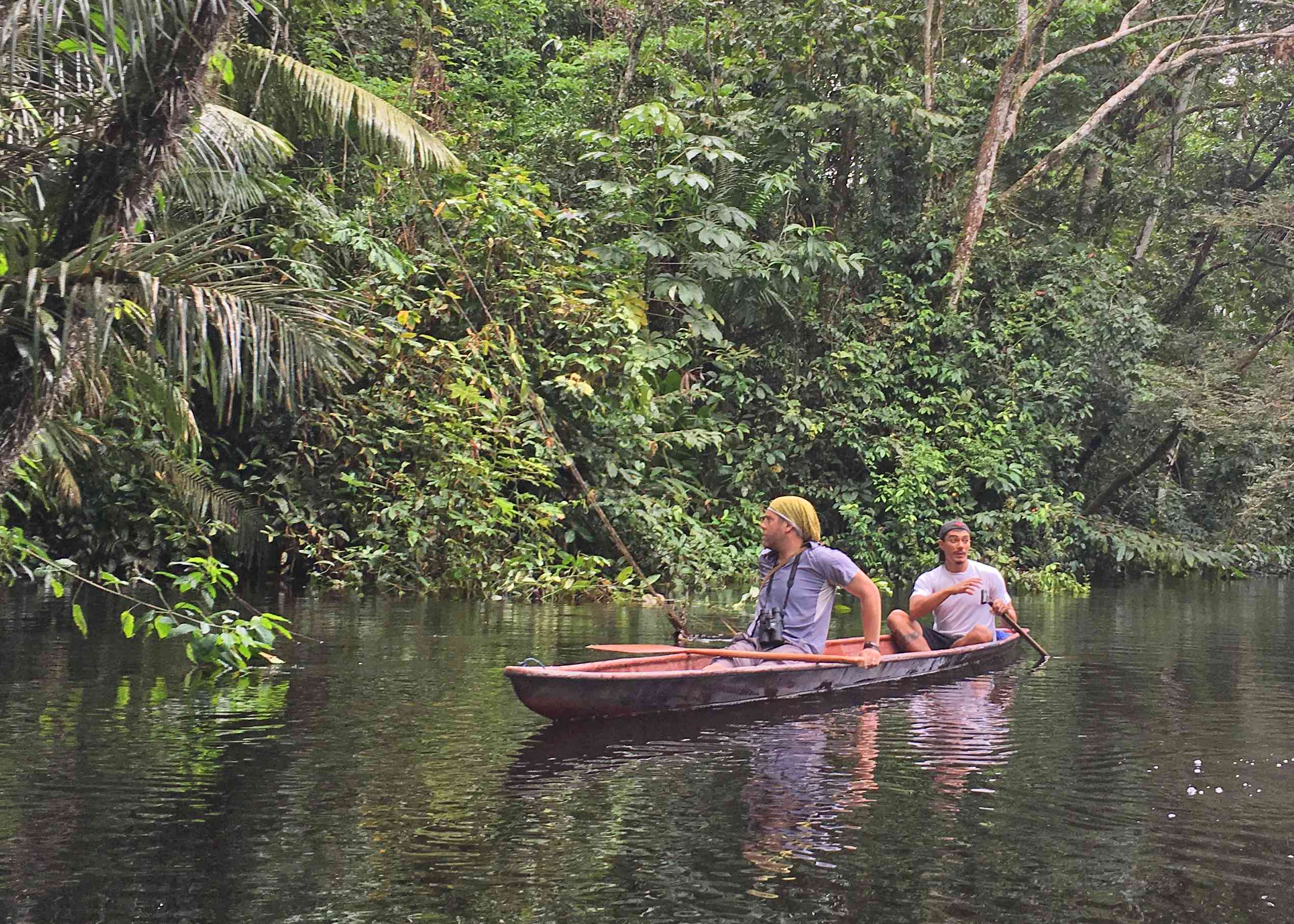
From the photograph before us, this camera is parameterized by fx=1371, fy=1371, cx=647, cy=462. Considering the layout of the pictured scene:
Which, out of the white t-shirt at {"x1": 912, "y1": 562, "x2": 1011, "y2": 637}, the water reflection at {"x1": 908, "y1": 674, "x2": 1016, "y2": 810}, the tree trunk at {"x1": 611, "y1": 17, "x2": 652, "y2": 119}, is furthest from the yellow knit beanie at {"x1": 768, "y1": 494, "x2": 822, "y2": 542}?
the tree trunk at {"x1": 611, "y1": 17, "x2": 652, "y2": 119}

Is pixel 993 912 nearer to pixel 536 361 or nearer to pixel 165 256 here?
pixel 165 256

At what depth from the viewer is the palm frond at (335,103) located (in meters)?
13.4

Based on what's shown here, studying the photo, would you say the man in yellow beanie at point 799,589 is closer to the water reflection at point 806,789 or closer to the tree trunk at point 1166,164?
the water reflection at point 806,789

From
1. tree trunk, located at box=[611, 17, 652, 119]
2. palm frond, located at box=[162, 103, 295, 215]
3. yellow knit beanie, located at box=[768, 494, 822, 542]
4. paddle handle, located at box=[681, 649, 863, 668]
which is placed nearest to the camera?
paddle handle, located at box=[681, 649, 863, 668]

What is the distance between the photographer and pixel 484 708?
732 centimetres

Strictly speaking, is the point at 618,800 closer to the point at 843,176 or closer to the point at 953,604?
the point at 953,604

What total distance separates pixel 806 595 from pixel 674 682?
112 cm

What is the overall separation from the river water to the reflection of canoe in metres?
0.11

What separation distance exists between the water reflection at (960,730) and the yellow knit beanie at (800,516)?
45.3 inches

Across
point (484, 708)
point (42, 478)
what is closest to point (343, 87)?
point (42, 478)

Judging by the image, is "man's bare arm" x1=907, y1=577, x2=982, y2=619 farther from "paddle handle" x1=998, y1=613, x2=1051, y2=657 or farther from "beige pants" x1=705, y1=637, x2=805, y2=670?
"beige pants" x1=705, y1=637, x2=805, y2=670

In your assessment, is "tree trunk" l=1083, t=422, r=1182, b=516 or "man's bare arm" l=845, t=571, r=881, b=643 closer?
"man's bare arm" l=845, t=571, r=881, b=643

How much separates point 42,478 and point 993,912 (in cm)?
1077

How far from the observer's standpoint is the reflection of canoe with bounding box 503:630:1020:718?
21.4 ft
